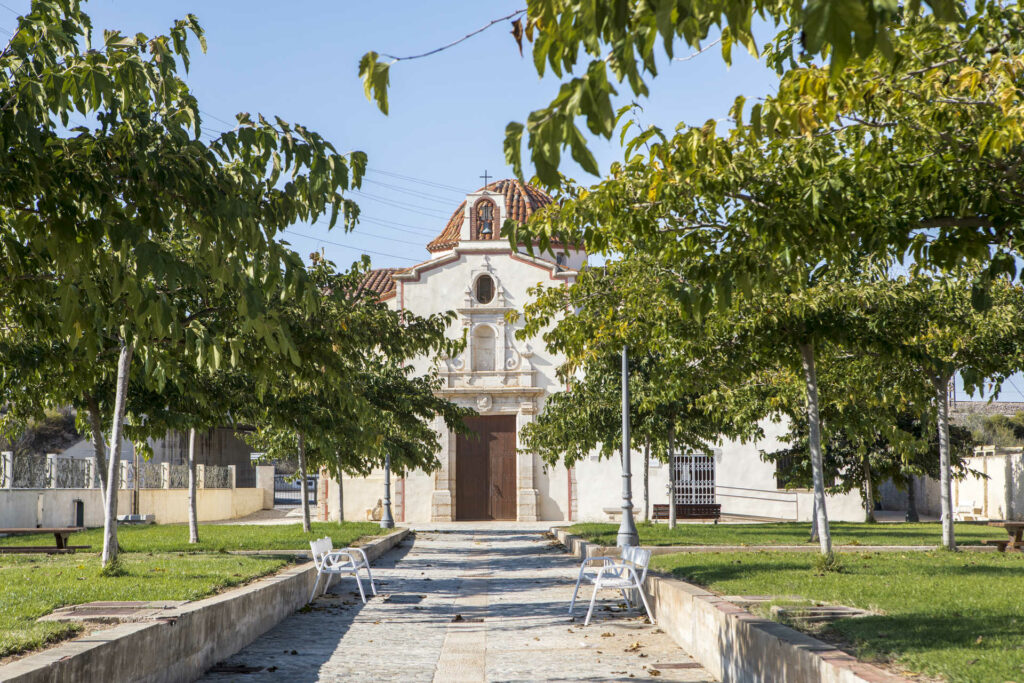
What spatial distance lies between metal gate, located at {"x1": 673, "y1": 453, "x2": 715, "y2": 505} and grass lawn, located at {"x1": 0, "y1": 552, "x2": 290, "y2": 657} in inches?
1016

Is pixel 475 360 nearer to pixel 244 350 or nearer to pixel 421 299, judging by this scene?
pixel 421 299

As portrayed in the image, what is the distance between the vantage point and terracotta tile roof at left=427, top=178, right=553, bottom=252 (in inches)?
Answer: 1735

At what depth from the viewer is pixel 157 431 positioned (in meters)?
14.1

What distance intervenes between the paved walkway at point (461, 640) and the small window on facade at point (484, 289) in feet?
83.4

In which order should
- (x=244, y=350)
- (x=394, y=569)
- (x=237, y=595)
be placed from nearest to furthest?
1. (x=244, y=350)
2. (x=237, y=595)
3. (x=394, y=569)

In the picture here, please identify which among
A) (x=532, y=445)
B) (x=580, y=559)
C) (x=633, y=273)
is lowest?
(x=580, y=559)

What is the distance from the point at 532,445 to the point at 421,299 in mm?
13390

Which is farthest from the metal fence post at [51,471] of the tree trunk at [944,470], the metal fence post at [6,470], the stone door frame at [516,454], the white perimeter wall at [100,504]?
the tree trunk at [944,470]

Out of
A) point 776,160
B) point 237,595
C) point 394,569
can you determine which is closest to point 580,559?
point 394,569

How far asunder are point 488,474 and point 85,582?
99.3 feet

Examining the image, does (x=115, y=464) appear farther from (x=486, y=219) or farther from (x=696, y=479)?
(x=486, y=219)

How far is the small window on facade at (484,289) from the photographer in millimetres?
41719

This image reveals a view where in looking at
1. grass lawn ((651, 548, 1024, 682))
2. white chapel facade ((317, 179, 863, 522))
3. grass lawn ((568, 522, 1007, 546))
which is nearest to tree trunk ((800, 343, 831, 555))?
grass lawn ((651, 548, 1024, 682))

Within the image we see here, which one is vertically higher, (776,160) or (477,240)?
(477,240)
